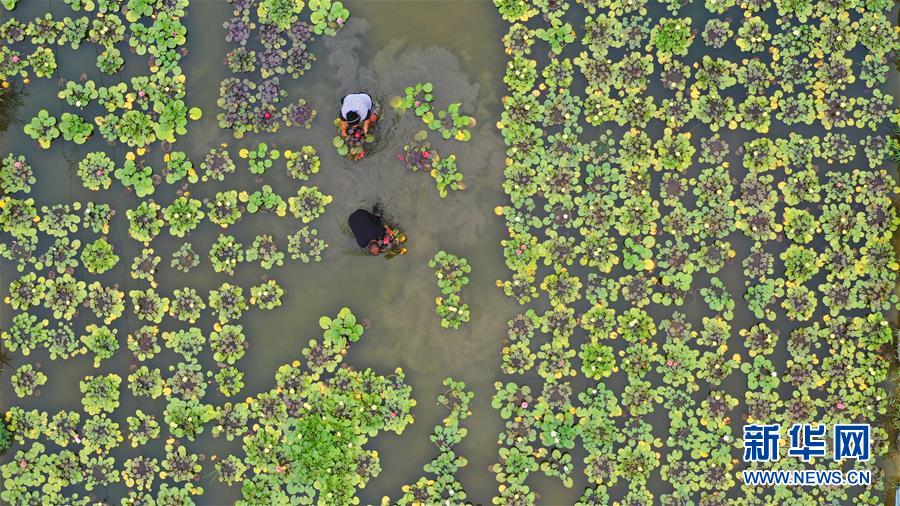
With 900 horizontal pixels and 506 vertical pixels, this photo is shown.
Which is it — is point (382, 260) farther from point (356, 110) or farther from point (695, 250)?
point (695, 250)

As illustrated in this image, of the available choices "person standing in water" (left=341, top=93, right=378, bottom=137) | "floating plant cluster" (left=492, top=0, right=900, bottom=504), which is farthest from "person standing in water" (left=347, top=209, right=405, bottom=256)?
"floating plant cluster" (left=492, top=0, right=900, bottom=504)

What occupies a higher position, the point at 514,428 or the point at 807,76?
the point at 807,76

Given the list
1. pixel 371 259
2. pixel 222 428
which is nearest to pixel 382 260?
pixel 371 259

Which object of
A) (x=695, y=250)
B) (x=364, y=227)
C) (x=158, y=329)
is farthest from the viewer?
(x=158, y=329)

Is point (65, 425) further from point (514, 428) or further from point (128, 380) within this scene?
point (514, 428)

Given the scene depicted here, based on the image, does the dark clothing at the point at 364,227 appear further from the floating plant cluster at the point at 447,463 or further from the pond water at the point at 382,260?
the floating plant cluster at the point at 447,463

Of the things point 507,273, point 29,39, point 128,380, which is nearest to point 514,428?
point 507,273

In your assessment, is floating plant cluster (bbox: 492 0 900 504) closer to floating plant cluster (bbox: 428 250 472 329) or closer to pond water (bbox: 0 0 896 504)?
pond water (bbox: 0 0 896 504)
